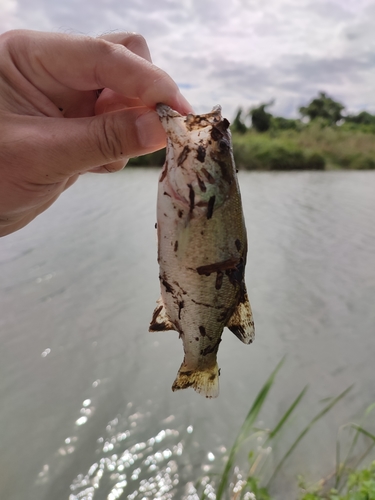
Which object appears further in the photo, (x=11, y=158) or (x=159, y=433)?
(x=159, y=433)

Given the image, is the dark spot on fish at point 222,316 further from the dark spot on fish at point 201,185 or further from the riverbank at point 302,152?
the riverbank at point 302,152

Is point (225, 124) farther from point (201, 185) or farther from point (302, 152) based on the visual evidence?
point (302, 152)

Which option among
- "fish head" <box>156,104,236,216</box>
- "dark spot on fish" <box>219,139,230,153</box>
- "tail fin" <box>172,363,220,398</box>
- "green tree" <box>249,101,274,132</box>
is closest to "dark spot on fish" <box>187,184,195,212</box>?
"fish head" <box>156,104,236,216</box>

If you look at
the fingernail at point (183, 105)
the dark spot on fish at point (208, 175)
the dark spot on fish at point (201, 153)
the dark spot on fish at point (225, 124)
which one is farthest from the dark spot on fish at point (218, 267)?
the fingernail at point (183, 105)

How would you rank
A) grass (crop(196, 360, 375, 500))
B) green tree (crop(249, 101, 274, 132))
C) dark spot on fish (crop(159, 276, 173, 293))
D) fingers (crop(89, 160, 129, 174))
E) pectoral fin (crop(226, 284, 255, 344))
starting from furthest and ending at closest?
green tree (crop(249, 101, 274, 132))
grass (crop(196, 360, 375, 500))
fingers (crop(89, 160, 129, 174))
pectoral fin (crop(226, 284, 255, 344))
dark spot on fish (crop(159, 276, 173, 293))

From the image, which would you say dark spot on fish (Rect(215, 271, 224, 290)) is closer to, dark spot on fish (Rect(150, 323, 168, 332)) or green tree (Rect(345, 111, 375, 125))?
dark spot on fish (Rect(150, 323, 168, 332))

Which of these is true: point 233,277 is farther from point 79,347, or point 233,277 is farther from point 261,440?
point 79,347

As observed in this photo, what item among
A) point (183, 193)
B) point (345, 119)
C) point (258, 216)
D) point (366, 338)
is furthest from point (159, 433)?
point (345, 119)
